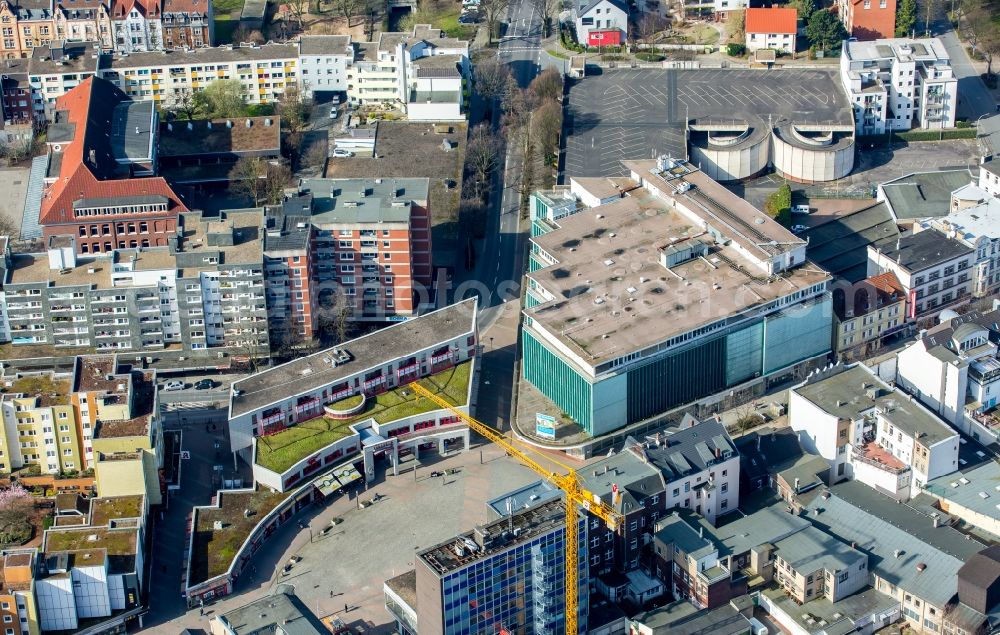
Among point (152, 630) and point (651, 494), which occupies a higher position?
point (651, 494)

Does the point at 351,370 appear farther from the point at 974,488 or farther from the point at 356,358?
the point at 974,488

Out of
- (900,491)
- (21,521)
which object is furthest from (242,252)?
(900,491)

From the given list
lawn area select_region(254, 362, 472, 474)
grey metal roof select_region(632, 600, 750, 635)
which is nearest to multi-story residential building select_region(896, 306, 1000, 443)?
grey metal roof select_region(632, 600, 750, 635)

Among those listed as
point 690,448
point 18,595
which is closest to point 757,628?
point 690,448

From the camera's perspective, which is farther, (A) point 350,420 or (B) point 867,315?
(B) point 867,315

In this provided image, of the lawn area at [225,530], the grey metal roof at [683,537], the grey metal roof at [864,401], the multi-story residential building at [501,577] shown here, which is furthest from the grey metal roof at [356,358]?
the grey metal roof at [683,537]

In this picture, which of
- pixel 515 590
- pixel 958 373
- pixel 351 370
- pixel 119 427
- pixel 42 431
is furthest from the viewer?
pixel 351 370

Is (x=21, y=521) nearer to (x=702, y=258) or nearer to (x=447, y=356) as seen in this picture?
(x=447, y=356)
